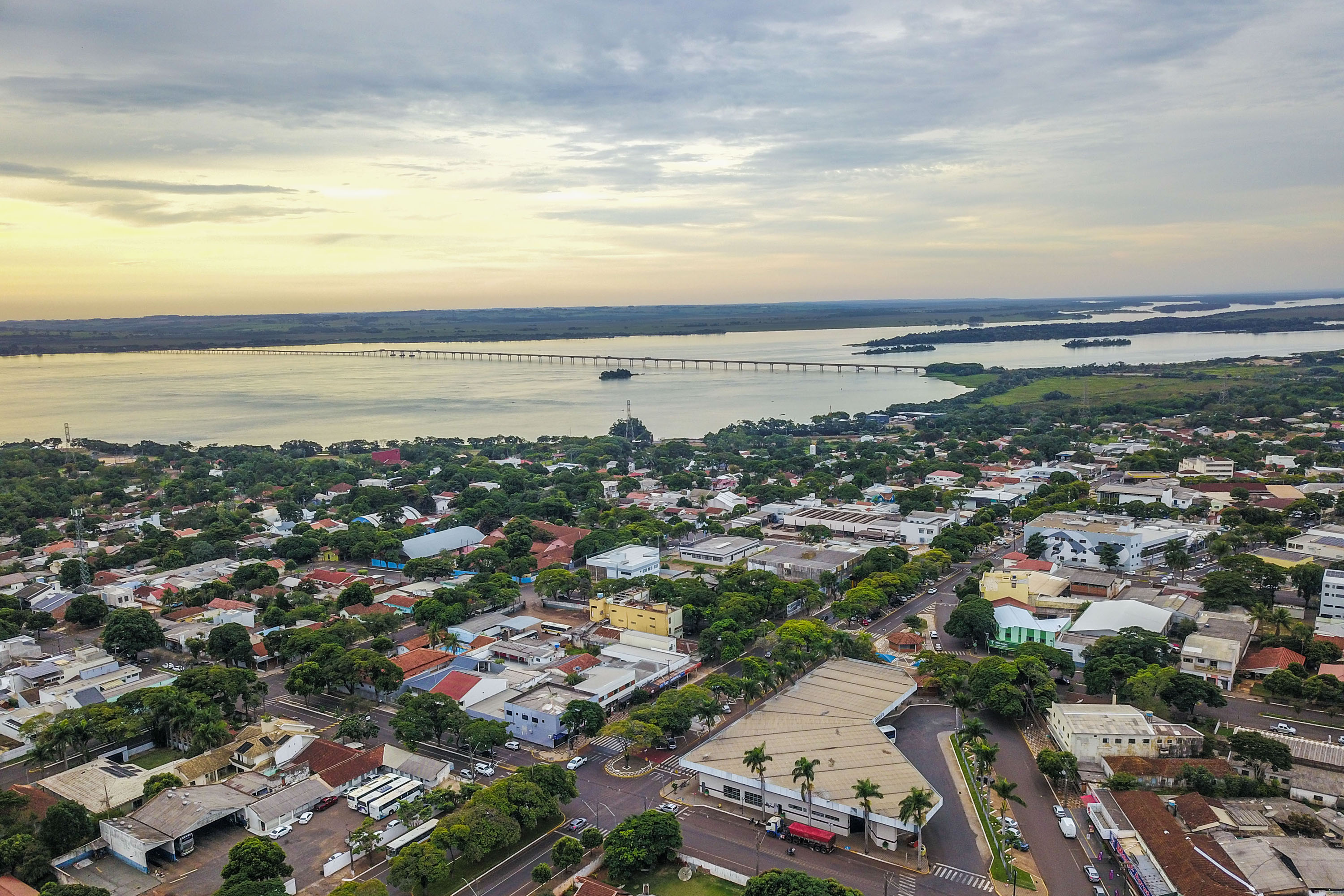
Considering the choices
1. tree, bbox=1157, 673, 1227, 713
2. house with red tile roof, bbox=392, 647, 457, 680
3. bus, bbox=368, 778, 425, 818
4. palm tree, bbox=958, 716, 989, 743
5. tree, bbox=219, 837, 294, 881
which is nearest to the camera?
tree, bbox=219, 837, 294, 881

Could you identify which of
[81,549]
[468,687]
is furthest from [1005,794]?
[81,549]

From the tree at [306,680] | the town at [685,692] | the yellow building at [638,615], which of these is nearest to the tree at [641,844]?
the town at [685,692]

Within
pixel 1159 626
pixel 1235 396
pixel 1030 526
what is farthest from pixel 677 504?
pixel 1235 396

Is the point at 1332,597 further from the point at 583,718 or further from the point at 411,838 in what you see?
the point at 411,838

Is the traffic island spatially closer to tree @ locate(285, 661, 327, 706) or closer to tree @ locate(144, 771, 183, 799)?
tree @ locate(285, 661, 327, 706)

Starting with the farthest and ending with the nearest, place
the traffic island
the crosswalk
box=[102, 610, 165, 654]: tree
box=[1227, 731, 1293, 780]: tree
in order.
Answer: box=[102, 610, 165, 654]: tree < the traffic island < box=[1227, 731, 1293, 780]: tree < the crosswalk

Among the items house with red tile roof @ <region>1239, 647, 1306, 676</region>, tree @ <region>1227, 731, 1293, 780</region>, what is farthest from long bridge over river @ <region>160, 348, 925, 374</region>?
tree @ <region>1227, 731, 1293, 780</region>
